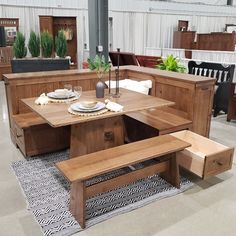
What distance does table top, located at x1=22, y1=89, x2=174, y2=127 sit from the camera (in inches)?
89.8

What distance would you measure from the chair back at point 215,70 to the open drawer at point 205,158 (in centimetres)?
239

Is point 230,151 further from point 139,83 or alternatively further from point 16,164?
point 16,164

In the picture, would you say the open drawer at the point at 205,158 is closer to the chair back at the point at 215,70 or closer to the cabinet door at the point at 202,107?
the cabinet door at the point at 202,107

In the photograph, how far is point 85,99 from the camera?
290 cm

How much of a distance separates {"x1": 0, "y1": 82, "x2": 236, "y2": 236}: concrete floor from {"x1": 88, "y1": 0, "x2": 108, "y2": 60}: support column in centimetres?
376

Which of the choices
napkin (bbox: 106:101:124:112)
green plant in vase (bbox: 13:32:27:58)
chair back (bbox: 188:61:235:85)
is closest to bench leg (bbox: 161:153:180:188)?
napkin (bbox: 106:101:124:112)

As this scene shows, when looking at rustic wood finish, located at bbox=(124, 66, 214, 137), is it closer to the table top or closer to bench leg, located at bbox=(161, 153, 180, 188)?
the table top

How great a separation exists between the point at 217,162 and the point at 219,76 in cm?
289

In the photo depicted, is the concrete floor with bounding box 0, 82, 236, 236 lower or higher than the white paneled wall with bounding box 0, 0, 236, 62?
lower

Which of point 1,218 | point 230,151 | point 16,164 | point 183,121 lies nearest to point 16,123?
point 16,164

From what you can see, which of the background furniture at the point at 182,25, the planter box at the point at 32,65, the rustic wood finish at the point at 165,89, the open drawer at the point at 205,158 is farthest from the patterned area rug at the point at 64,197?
the background furniture at the point at 182,25

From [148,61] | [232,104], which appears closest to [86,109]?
[232,104]

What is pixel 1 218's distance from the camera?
7.22 feet

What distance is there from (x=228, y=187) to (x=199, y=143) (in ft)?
1.62
